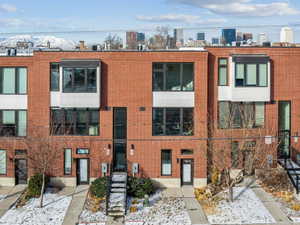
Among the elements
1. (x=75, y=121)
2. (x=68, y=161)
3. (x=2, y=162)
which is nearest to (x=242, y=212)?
(x=68, y=161)

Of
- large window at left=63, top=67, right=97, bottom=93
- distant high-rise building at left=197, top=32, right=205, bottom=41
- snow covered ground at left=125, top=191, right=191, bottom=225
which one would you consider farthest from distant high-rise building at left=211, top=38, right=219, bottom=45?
snow covered ground at left=125, top=191, right=191, bottom=225

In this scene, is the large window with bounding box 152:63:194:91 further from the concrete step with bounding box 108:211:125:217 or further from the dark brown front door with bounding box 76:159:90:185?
the concrete step with bounding box 108:211:125:217

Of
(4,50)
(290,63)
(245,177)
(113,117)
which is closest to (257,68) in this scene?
(290,63)

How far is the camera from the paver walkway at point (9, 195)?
2075 cm

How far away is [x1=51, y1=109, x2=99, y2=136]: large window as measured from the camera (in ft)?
77.5

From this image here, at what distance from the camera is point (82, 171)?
24.0 metres

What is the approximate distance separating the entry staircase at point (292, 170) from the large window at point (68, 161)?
12.7 meters

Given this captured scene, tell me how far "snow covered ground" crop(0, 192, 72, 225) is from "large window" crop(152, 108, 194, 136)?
655cm

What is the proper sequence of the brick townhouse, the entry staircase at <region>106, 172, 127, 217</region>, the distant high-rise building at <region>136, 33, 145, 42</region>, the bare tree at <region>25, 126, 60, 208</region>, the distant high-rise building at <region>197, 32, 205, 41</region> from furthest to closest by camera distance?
1. the distant high-rise building at <region>136, 33, 145, 42</region>
2. the distant high-rise building at <region>197, 32, 205, 41</region>
3. the brick townhouse
4. the bare tree at <region>25, 126, 60, 208</region>
5. the entry staircase at <region>106, 172, 127, 217</region>

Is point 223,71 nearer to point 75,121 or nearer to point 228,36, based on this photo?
point 228,36

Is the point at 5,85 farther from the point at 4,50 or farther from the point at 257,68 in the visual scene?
the point at 257,68

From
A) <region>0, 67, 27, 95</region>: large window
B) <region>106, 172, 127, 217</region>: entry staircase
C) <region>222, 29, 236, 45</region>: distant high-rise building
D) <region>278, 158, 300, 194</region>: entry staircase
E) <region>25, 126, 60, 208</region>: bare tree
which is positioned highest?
<region>222, 29, 236, 45</region>: distant high-rise building

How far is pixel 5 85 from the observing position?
2405cm

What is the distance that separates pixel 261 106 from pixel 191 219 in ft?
29.4
